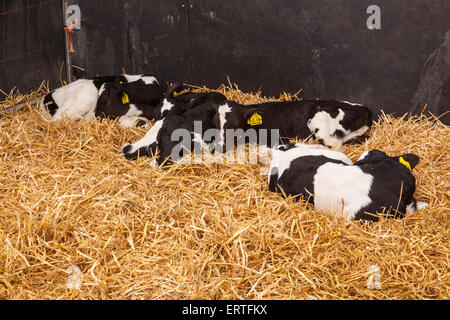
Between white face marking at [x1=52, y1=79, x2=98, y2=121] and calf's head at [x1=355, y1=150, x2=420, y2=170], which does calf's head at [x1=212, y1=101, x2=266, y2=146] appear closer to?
calf's head at [x1=355, y1=150, x2=420, y2=170]

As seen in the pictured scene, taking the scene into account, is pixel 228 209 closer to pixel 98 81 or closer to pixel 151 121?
pixel 151 121

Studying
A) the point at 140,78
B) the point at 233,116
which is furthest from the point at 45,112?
the point at 233,116

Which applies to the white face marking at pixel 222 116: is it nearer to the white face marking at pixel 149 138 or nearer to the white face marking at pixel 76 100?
the white face marking at pixel 149 138

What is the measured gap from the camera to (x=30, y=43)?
6387 millimetres

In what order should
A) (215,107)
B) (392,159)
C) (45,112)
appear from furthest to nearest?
(45,112), (215,107), (392,159)

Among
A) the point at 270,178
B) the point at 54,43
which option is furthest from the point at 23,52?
the point at 270,178

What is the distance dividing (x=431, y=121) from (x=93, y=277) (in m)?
3.94

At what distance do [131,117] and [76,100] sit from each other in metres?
0.72

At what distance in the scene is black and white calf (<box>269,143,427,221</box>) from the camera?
3.69m

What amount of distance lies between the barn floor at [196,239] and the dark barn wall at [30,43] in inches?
80.5

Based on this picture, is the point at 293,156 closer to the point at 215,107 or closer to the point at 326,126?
the point at 326,126

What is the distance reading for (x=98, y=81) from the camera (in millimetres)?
6375

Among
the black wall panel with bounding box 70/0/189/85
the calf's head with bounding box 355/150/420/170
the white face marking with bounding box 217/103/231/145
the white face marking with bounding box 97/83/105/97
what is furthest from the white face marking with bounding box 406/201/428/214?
the white face marking with bounding box 97/83/105/97

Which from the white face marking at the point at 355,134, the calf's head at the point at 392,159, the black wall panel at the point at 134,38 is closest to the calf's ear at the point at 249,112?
the white face marking at the point at 355,134
